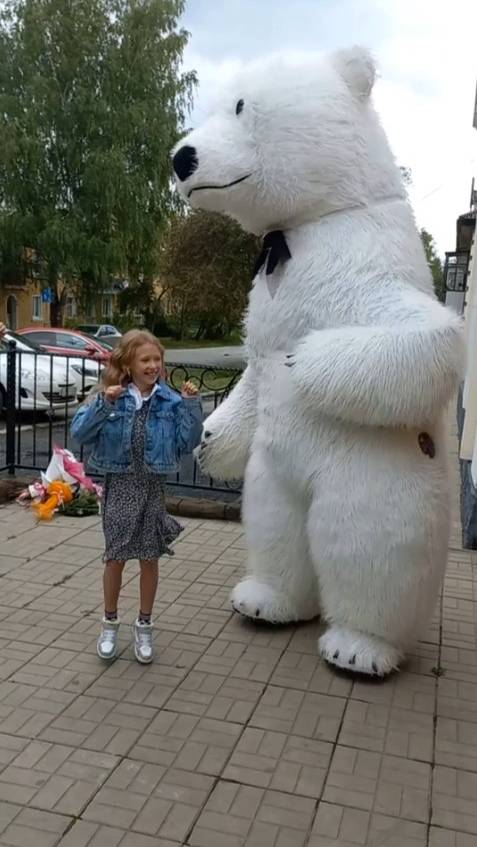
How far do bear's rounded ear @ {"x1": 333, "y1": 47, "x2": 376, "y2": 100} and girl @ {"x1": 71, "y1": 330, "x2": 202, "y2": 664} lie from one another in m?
1.32

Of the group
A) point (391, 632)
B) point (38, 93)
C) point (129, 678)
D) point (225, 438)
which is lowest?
point (129, 678)

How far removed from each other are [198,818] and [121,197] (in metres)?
19.9

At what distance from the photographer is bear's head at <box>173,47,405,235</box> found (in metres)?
3.00

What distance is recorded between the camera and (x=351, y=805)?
243cm

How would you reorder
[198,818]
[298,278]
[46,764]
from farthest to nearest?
[298,278]
[46,764]
[198,818]

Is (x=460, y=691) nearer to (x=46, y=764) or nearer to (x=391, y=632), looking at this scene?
(x=391, y=632)

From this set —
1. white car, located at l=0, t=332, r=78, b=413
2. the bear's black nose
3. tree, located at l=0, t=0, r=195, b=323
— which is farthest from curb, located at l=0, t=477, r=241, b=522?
tree, located at l=0, t=0, r=195, b=323

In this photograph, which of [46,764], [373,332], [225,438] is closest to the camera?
[46,764]

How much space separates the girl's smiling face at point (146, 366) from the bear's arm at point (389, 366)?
63 centimetres

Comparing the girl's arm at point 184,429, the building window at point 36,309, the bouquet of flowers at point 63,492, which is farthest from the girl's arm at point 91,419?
the building window at point 36,309

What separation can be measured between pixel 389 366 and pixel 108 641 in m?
1.70

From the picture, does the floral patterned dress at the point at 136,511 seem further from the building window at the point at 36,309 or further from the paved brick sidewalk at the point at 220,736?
the building window at the point at 36,309

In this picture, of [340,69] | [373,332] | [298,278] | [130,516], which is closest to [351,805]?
[130,516]

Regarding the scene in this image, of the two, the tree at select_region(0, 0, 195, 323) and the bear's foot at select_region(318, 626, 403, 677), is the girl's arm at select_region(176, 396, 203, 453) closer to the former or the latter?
the bear's foot at select_region(318, 626, 403, 677)
